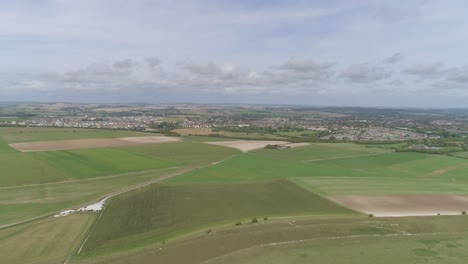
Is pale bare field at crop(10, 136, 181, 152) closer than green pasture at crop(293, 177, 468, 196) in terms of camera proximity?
No

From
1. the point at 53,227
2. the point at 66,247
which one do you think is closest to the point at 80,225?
the point at 53,227

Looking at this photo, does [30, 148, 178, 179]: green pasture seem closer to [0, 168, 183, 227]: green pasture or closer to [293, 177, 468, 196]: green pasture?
[0, 168, 183, 227]: green pasture

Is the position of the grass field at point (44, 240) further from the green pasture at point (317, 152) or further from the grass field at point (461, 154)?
the grass field at point (461, 154)

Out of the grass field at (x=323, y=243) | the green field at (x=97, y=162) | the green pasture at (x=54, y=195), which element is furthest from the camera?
the green field at (x=97, y=162)

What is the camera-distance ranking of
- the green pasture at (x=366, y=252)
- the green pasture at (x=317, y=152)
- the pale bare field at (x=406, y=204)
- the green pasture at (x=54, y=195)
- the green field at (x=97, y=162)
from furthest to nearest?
the green pasture at (x=317, y=152), the green field at (x=97, y=162), the pale bare field at (x=406, y=204), the green pasture at (x=54, y=195), the green pasture at (x=366, y=252)

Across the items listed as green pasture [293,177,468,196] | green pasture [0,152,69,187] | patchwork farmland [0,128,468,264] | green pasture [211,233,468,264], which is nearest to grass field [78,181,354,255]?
patchwork farmland [0,128,468,264]

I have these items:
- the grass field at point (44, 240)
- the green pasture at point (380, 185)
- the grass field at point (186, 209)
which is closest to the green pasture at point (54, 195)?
the grass field at point (44, 240)

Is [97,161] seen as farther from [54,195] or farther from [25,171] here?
[54,195]
